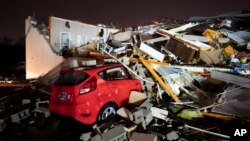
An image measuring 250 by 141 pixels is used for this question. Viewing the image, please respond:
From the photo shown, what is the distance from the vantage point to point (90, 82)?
297 inches

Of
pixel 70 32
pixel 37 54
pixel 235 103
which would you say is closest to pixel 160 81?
pixel 235 103

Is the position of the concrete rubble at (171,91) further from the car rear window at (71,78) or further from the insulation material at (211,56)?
the car rear window at (71,78)

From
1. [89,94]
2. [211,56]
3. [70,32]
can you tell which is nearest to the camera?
[89,94]

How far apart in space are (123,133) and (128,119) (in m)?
0.86

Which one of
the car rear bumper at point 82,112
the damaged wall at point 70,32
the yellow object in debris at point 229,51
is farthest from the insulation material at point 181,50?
the damaged wall at point 70,32

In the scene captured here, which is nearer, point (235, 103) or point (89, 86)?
point (89, 86)

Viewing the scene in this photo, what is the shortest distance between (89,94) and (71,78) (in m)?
0.78

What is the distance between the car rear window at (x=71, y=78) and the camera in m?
7.53

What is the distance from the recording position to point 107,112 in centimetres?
795

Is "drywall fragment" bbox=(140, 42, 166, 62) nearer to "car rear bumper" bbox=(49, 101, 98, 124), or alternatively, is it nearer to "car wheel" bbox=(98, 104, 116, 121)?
"car wheel" bbox=(98, 104, 116, 121)

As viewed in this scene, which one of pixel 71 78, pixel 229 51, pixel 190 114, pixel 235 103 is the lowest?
pixel 190 114

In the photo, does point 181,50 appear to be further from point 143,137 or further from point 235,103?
point 143,137

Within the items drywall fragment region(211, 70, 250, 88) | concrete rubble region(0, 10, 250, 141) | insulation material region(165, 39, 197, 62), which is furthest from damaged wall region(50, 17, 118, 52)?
drywall fragment region(211, 70, 250, 88)

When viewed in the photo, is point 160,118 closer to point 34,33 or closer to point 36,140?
point 36,140
